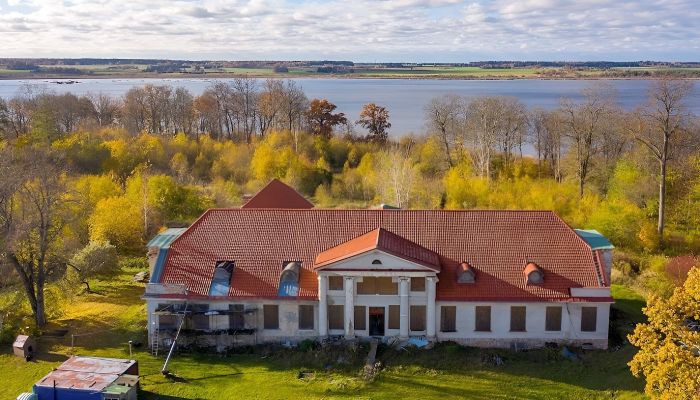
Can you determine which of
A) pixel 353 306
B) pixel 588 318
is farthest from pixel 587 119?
pixel 353 306

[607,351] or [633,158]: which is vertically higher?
[633,158]

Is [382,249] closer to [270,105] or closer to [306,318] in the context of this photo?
[306,318]

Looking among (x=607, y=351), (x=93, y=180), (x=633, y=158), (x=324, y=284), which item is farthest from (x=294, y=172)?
(x=607, y=351)

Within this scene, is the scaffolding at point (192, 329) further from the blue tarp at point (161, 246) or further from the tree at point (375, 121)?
the tree at point (375, 121)

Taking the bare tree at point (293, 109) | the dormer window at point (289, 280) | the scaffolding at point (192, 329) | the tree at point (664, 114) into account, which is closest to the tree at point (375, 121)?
the bare tree at point (293, 109)

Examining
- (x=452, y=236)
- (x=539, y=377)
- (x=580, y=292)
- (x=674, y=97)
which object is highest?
(x=674, y=97)

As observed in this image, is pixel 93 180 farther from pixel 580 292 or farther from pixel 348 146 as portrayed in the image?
pixel 580 292
